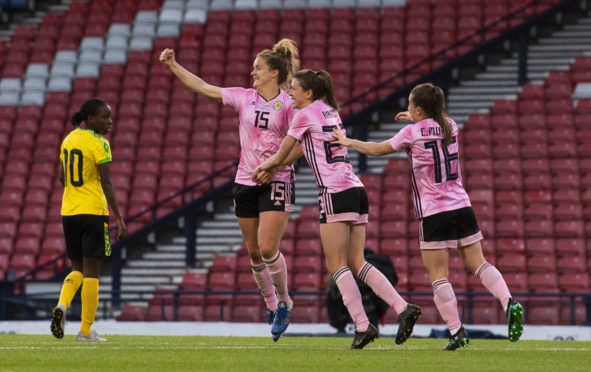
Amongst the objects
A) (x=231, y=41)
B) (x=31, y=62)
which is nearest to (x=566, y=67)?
(x=231, y=41)

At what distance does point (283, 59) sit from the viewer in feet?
26.4

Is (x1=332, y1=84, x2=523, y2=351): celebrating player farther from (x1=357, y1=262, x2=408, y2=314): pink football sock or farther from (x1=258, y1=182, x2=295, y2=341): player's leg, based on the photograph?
(x1=258, y1=182, x2=295, y2=341): player's leg

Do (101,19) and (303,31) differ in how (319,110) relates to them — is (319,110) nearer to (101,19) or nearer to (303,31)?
(303,31)

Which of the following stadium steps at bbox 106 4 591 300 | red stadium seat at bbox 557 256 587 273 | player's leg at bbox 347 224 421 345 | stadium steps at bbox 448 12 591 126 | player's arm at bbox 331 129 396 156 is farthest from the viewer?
stadium steps at bbox 448 12 591 126

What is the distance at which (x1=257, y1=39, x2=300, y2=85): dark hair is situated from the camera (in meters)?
8.00

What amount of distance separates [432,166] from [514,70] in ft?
45.7

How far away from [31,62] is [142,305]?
986 cm

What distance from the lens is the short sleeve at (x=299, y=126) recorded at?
23.5ft

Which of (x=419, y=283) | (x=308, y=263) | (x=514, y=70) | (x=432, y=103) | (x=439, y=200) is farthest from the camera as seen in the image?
(x=514, y=70)

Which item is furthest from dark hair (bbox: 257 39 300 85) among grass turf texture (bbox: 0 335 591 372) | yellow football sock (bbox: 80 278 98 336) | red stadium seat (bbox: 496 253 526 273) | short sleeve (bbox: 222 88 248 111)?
red stadium seat (bbox: 496 253 526 273)

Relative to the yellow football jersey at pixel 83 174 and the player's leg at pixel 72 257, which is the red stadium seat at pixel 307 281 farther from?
the yellow football jersey at pixel 83 174

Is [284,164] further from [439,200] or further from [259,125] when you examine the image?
[439,200]

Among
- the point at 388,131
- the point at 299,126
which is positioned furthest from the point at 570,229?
the point at 299,126

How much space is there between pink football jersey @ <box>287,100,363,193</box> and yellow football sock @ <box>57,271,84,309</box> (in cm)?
238
